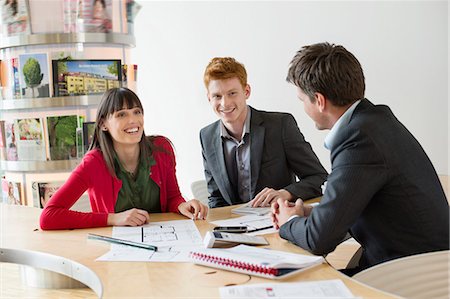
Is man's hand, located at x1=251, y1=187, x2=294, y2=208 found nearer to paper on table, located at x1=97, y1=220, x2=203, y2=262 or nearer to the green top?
paper on table, located at x1=97, y1=220, x2=203, y2=262

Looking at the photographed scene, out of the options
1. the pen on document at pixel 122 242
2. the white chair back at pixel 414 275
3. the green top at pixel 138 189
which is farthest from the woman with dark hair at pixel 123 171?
the white chair back at pixel 414 275

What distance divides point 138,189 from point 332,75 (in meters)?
1.09

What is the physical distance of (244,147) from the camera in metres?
→ 3.23

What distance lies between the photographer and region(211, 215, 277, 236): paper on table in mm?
2345

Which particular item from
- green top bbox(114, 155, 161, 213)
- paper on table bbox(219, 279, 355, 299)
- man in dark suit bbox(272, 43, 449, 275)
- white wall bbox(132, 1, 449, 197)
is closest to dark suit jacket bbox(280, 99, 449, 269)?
man in dark suit bbox(272, 43, 449, 275)

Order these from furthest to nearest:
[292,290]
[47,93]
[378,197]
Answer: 1. [47,93]
2. [378,197]
3. [292,290]

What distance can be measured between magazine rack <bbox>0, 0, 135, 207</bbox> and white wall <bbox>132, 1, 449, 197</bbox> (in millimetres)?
1152

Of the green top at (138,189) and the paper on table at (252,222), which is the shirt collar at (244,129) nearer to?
the green top at (138,189)

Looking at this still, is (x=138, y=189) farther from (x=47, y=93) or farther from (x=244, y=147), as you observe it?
(x=47, y=93)

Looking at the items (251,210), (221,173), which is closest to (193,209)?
(251,210)

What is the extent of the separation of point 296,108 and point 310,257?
3.18 m

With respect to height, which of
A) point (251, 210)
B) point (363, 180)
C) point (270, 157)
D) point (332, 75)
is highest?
point (332, 75)

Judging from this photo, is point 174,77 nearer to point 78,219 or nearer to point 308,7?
point 308,7

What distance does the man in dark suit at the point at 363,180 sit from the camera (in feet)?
6.45
